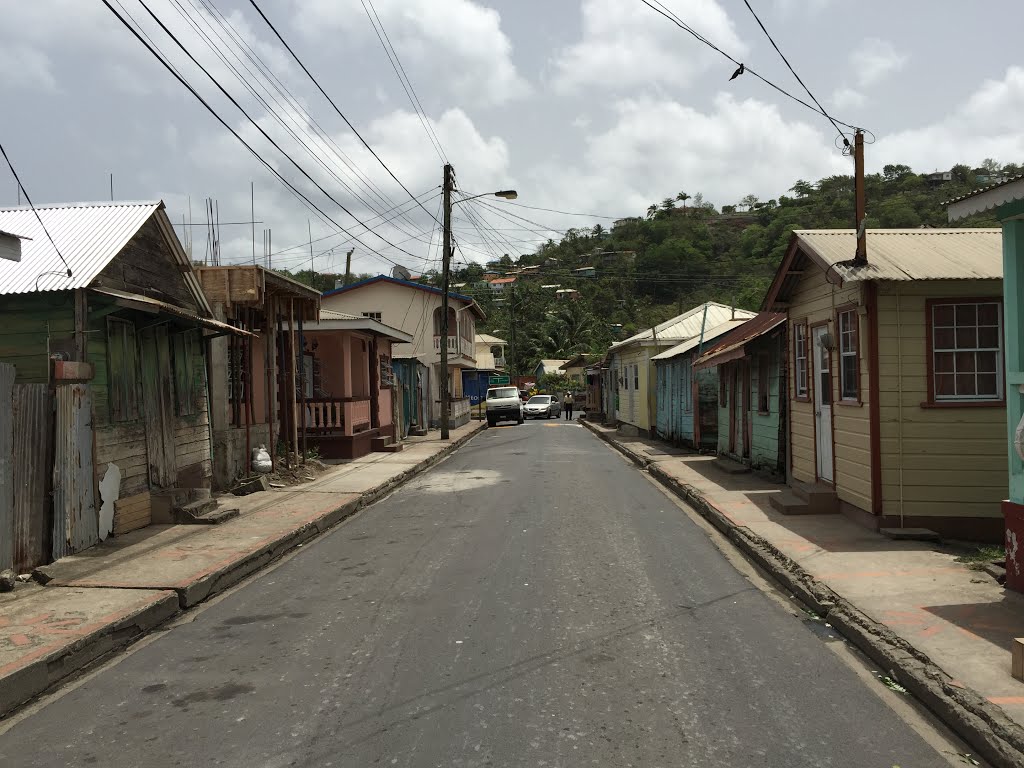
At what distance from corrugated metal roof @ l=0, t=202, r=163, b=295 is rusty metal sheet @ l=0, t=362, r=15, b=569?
152cm

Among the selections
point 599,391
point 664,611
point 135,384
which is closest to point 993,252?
point 664,611

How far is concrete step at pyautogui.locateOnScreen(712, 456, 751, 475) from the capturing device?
636 inches

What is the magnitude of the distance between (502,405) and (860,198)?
3208 cm

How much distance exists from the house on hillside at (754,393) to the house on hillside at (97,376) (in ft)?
30.6

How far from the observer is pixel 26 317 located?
921 cm

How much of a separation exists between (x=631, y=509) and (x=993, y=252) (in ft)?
19.2

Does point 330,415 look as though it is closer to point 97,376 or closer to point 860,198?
point 97,376

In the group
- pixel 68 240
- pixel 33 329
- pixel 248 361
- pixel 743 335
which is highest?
pixel 68 240

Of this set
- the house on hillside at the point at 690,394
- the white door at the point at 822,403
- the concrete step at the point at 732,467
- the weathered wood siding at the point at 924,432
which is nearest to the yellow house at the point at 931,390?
the weathered wood siding at the point at 924,432

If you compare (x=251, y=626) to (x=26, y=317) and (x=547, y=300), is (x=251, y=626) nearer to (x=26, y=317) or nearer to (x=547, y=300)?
(x=26, y=317)

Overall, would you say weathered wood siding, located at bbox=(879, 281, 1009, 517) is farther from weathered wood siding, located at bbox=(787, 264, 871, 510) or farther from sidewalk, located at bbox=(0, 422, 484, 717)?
sidewalk, located at bbox=(0, 422, 484, 717)

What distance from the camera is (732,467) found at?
16.5m

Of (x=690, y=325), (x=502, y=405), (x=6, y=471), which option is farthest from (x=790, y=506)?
(x=502, y=405)

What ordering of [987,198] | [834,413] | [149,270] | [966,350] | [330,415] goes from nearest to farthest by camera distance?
[987,198] → [966,350] → [149,270] → [834,413] → [330,415]
